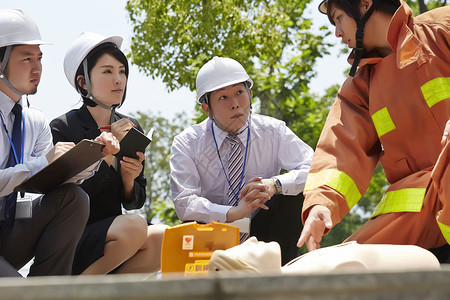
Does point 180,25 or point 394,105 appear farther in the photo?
point 180,25

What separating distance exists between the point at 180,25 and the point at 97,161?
342 inches

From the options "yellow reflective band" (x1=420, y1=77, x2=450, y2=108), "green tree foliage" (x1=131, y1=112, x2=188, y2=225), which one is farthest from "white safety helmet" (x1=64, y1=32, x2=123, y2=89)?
"green tree foliage" (x1=131, y1=112, x2=188, y2=225)

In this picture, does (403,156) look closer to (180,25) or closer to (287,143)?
(287,143)

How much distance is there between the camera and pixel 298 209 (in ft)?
15.5

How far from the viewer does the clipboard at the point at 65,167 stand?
11.8 feet

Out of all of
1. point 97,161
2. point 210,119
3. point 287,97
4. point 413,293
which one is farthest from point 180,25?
point 413,293

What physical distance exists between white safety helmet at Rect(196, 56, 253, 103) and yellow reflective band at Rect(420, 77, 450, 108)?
184cm

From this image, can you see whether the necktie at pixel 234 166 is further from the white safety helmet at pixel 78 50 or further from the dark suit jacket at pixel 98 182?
the white safety helmet at pixel 78 50

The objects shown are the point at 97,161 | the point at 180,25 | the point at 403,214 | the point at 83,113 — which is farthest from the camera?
the point at 180,25

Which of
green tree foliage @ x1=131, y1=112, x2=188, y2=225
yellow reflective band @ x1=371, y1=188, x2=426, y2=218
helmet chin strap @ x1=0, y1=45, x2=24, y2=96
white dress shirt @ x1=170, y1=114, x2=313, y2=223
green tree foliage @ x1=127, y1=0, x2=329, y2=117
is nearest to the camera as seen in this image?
yellow reflective band @ x1=371, y1=188, x2=426, y2=218

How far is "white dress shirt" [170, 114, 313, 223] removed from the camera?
4.82 m

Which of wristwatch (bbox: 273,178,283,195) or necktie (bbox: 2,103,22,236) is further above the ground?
necktie (bbox: 2,103,22,236)

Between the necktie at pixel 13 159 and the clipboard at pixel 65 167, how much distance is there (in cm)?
17

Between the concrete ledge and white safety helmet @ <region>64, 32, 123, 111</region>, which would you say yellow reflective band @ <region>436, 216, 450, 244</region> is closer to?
the concrete ledge
